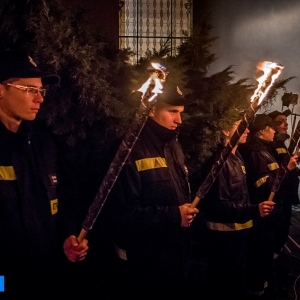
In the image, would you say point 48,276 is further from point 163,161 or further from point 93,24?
point 93,24

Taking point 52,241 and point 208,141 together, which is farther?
point 208,141

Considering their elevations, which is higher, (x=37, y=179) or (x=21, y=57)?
(x=21, y=57)

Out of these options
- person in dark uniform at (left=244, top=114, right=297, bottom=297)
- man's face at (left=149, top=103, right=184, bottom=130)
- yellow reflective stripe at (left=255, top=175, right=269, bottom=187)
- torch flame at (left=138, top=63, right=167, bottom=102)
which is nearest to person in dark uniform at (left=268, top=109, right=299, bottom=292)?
person in dark uniform at (left=244, top=114, right=297, bottom=297)

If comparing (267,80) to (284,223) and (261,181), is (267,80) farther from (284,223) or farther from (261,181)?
(284,223)

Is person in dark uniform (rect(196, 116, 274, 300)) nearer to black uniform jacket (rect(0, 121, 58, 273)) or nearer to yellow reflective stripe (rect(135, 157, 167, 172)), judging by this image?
yellow reflective stripe (rect(135, 157, 167, 172))

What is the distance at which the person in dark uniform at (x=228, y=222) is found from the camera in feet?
13.6

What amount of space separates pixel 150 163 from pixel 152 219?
17.1 inches

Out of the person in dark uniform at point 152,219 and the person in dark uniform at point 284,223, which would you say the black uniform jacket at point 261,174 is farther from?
the person in dark uniform at point 152,219

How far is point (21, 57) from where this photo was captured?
2.58 m

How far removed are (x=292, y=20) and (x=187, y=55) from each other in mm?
6761

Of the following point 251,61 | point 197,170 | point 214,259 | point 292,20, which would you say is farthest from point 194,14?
point 214,259

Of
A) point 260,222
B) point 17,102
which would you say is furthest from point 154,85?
point 260,222

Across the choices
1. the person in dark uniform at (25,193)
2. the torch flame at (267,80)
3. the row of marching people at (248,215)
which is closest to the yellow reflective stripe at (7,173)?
the person in dark uniform at (25,193)

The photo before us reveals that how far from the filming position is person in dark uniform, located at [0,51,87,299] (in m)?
2.41
